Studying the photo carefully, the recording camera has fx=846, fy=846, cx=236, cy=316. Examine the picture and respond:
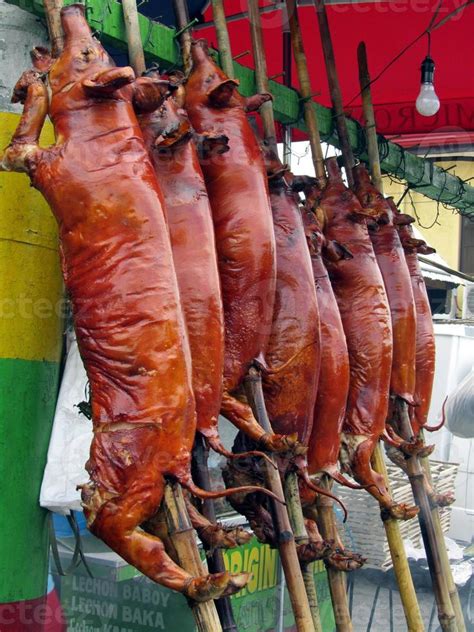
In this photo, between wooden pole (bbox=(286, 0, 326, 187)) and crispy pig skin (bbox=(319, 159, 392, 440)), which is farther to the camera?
wooden pole (bbox=(286, 0, 326, 187))

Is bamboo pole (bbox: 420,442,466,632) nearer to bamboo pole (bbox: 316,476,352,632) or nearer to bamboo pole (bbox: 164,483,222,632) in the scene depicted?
bamboo pole (bbox: 316,476,352,632)

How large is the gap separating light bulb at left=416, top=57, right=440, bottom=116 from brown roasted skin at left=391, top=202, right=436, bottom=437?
108 centimetres

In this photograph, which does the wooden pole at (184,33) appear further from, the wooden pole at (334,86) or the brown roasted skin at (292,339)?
the wooden pole at (334,86)

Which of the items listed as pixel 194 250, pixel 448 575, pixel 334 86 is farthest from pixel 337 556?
pixel 334 86

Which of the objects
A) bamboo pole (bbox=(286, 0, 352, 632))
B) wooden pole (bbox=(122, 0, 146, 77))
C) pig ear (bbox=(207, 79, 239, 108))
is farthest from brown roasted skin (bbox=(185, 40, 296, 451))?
bamboo pole (bbox=(286, 0, 352, 632))

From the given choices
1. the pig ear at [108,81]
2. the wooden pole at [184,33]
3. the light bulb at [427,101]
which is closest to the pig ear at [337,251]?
the wooden pole at [184,33]

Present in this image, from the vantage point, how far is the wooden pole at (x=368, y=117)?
398 cm

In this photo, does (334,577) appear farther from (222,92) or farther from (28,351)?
(222,92)

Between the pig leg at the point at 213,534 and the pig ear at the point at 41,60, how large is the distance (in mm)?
1142

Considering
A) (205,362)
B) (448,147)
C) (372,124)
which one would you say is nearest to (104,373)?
(205,362)

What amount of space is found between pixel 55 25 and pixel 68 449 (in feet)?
4.13

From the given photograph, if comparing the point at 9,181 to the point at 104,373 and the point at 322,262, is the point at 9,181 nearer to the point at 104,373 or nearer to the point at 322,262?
the point at 104,373

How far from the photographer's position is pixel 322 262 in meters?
3.08

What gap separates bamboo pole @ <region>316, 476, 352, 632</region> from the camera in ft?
9.12
